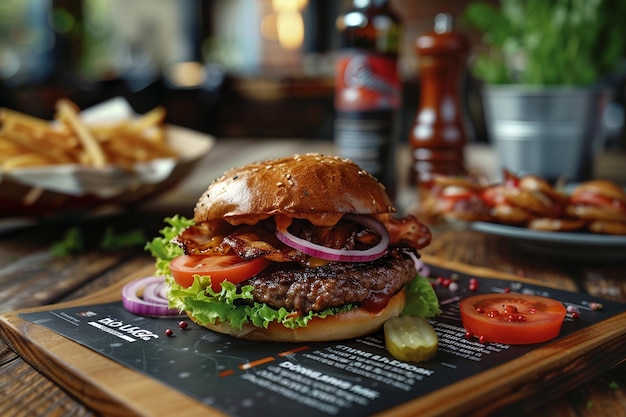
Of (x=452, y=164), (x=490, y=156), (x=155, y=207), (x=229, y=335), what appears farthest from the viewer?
(x=490, y=156)

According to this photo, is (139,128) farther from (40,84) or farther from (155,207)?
(40,84)

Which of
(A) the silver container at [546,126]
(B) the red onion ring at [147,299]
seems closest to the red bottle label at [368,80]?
(A) the silver container at [546,126]

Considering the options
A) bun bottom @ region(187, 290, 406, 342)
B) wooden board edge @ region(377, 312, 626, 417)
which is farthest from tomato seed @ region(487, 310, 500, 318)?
bun bottom @ region(187, 290, 406, 342)

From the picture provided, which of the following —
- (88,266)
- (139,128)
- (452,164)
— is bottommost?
(88,266)

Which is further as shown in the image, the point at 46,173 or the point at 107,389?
the point at 46,173

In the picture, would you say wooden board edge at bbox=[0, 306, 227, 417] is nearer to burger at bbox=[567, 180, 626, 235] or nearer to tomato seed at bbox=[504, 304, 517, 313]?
tomato seed at bbox=[504, 304, 517, 313]

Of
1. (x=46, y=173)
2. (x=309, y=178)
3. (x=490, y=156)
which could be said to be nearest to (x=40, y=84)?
(x=490, y=156)
